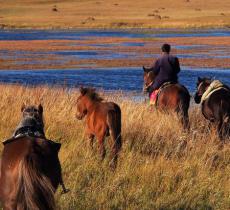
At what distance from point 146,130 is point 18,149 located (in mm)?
6019

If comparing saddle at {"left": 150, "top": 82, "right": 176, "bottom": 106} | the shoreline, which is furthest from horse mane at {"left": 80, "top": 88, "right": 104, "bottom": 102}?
the shoreline

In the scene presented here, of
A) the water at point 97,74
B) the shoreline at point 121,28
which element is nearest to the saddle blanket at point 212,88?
the water at point 97,74

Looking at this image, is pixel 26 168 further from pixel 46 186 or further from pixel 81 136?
pixel 81 136

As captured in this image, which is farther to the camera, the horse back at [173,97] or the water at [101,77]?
the water at [101,77]

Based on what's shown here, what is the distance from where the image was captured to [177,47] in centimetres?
4597

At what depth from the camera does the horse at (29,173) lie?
526 centimetres

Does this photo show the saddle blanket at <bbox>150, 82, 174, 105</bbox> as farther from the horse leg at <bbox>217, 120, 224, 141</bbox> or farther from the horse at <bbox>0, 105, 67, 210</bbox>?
the horse at <bbox>0, 105, 67, 210</bbox>

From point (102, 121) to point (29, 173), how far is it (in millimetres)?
4203

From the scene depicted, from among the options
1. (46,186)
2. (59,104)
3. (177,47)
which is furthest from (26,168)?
(177,47)

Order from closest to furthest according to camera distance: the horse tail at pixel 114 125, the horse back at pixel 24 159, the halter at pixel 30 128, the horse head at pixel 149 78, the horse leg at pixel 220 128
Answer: the horse back at pixel 24 159
the halter at pixel 30 128
the horse tail at pixel 114 125
the horse leg at pixel 220 128
the horse head at pixel 149 78

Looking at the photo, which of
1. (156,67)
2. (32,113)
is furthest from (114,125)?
(156,67)

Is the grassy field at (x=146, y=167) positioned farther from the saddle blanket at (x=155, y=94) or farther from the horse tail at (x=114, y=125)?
the saddle blanket at (x=155, y=94)

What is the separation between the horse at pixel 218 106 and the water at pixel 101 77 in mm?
11647

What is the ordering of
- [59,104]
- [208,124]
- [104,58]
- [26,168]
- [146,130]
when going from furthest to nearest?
[104,58] → [59,104] → [208,124] → [146,130] → [26,168]
